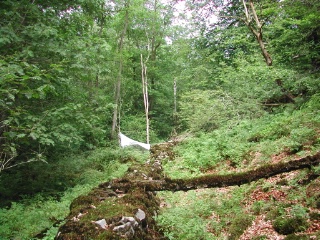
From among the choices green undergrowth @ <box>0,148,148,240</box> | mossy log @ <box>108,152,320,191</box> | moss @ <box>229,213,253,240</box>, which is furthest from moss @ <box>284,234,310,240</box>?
green undergrowth @ <box>0,148,148,240</box>

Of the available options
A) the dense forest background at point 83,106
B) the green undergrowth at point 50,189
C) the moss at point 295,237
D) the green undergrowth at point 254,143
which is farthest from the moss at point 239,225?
the green undergrowth at point 50,189

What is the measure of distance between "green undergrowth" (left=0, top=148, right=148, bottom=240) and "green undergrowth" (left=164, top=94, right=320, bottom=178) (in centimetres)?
277

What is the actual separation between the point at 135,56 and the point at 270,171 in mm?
22236

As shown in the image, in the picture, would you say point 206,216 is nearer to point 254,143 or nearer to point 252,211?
point 252,211

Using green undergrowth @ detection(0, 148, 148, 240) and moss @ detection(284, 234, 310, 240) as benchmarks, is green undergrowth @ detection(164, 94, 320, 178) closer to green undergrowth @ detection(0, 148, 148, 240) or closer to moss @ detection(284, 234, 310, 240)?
green undergrowth @ detection(0, 148, 148, 240)

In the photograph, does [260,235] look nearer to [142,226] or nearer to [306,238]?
[306,238]

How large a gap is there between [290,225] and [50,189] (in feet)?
26.6

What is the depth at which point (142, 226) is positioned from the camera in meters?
4.33

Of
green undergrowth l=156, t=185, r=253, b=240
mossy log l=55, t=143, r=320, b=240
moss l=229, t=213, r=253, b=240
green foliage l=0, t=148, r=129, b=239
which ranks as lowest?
green foliage l=0, t=148, r=129, b=239

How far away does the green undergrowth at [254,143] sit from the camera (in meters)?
6.81

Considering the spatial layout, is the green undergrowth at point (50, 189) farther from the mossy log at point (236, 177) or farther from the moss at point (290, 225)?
the moss at point (290, 225)

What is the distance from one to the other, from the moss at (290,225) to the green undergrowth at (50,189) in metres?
4.01

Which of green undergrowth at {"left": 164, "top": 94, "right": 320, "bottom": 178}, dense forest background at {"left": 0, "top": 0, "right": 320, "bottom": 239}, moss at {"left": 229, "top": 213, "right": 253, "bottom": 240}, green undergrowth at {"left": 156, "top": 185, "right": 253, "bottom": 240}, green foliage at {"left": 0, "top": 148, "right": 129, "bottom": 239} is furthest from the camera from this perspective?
green undergrowth at {"left": 164, "top": 94, "right": 320, "bottom": 178}

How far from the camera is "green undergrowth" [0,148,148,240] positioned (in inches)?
238
